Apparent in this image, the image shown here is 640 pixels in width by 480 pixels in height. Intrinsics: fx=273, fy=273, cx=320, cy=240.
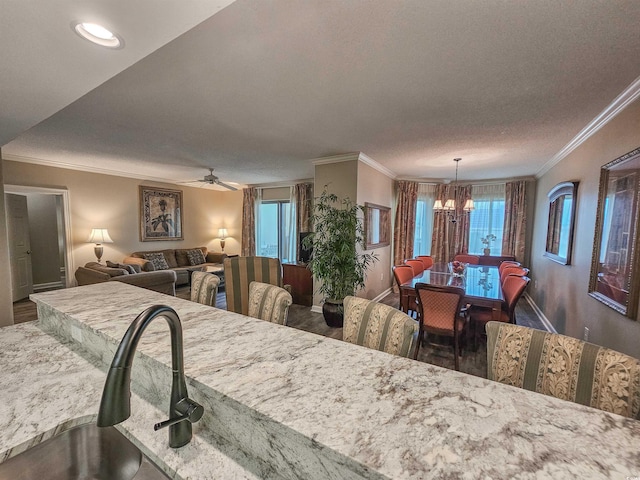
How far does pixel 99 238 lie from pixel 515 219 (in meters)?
8.17

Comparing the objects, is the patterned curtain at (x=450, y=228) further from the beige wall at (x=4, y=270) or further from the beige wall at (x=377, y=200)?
the beige wall at (x=4, y=270)

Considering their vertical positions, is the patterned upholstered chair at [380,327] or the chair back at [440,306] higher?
the patterned upholstered chair at [380,327]

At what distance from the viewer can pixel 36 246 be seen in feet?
19.5

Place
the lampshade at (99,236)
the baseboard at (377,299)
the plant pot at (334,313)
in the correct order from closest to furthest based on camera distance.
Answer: the plant pot at (334,313) → the baseboard at (377,299) → the lampshade at (99,236)

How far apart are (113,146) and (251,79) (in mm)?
3009

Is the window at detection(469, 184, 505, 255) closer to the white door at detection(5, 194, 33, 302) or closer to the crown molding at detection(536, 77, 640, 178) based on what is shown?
the crown molding at detection(536, 77, 640, 178)

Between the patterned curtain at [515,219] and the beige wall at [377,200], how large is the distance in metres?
2.35

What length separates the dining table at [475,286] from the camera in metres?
2.67

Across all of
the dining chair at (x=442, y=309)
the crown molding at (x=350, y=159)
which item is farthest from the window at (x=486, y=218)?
the dining chair at (x=442, y=309)

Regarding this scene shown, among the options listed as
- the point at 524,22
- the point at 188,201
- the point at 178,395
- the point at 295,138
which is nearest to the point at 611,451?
the point at 178,395

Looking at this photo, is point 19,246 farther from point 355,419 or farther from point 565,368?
point 565,368

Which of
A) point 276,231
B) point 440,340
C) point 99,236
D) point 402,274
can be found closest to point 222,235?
point 276,231

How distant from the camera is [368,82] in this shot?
2.01 metres

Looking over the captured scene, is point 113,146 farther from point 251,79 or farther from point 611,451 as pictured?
point 611,451
